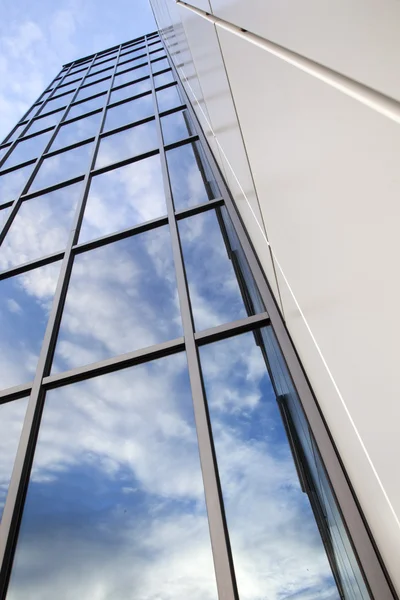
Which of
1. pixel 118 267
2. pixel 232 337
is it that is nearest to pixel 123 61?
pixel 118 267

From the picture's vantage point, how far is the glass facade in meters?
2.64

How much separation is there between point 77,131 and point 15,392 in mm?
7808

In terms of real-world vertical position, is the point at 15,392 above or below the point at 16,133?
below

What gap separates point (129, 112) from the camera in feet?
30.6

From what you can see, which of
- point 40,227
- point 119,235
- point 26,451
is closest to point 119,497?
point 26,451

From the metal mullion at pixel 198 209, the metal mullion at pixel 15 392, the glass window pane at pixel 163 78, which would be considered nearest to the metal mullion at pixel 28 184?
the glass window pane at pixel 163 78

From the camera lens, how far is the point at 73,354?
442 centimetres

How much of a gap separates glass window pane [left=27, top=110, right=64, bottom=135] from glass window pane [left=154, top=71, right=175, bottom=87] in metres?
3.10

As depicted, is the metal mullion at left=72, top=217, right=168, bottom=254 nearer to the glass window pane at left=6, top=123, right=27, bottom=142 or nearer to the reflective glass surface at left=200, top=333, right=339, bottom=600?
the reflective glass surface at left=200, top=333, right=339, bottom=600

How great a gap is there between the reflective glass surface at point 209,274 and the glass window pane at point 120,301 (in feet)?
0.80

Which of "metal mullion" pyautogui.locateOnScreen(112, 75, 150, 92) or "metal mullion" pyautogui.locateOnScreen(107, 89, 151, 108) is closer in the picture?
"metal mullion" pyautogui.locateOnScreen(107, 89, 151, 108)

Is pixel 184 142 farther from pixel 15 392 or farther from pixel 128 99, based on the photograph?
pixel 15 392

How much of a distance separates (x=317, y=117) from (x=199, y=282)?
3.63 m

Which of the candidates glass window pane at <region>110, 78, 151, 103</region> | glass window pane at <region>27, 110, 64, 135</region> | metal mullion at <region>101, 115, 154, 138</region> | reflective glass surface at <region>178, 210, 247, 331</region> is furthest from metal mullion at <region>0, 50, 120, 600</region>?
glass window pane at <region>27, 110, 64, 135</region>
